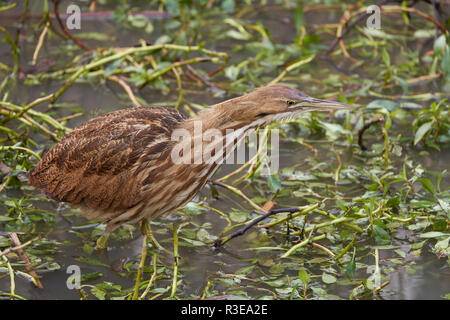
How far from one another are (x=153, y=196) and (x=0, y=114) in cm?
141

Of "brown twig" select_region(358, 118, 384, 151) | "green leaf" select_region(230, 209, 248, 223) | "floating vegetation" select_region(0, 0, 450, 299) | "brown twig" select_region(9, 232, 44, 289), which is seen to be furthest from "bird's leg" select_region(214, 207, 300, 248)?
"brown twig" select_region(358, 118, 384, 151)

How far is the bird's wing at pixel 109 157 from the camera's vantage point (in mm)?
2545

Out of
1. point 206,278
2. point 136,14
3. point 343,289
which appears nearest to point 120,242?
point 206,278

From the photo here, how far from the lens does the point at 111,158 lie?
2.57 m

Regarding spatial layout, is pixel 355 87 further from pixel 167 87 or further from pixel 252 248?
pixel 252 248

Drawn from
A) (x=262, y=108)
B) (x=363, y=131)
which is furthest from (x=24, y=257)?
(x=363, y=131)

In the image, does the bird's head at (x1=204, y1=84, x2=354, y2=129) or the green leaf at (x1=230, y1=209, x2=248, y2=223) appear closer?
the bird's head at (x1=204, y1=84, x2=354, y2=129)

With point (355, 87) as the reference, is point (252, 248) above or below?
below

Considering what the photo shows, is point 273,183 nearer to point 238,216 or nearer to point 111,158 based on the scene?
point 238,216

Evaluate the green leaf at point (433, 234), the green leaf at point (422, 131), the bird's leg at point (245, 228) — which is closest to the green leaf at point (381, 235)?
the green leaf at point (433, 234)

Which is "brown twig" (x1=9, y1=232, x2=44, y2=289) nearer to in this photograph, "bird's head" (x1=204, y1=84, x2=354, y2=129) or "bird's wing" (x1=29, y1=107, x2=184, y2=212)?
"bird's wing" (x1=29, y1=107, x2=184, y2=212)

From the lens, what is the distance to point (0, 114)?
3.56 metres

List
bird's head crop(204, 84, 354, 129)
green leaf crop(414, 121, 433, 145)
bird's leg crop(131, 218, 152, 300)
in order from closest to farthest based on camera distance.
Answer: bird's leg crop(131, 218, 152, 300) → bird's head crop(204, 84, 354, 129) → green leaf crop(414, 121, 433, 145)

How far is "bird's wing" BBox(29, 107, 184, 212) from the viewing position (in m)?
2.54
